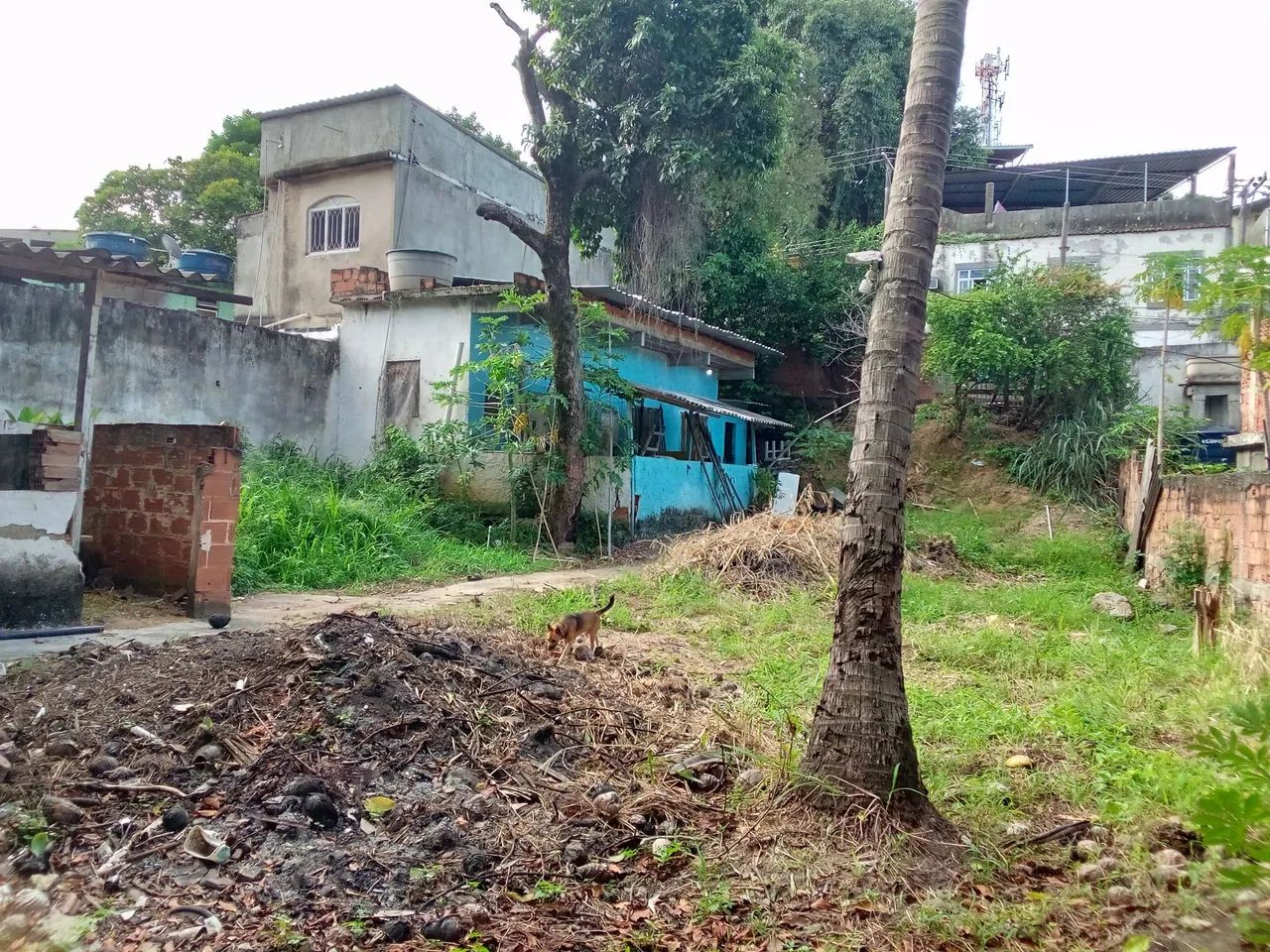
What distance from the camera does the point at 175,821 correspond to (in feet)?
11.8

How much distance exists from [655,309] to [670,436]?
283 centimetres

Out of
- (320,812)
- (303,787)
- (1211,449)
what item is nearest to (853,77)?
(1211,449)

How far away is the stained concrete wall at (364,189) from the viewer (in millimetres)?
18859

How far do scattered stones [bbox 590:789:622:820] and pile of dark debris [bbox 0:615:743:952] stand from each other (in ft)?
0.05

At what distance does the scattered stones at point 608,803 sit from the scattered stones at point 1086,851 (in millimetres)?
1846

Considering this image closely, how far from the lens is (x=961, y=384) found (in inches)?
743

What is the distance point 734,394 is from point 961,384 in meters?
5.91

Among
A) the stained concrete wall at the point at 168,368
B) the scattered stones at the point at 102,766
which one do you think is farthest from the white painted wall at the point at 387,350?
the scattered stones at the point at 102,766

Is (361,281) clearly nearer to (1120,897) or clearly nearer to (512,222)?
(512,222)

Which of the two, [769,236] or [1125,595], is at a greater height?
[769,236]

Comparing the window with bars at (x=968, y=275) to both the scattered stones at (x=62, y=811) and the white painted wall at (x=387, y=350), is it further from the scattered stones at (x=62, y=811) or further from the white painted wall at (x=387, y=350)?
the scattered stones at (x=62, y=811)

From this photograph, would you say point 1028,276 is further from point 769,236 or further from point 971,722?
point 971,722

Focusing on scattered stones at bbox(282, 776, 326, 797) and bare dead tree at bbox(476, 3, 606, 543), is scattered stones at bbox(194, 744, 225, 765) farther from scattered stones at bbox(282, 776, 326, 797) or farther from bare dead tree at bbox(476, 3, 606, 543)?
bare dead tree at bbox(476, 3, 606, 543)

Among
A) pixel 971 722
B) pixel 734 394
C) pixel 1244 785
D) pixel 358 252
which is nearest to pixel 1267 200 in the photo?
pixel 734 394
